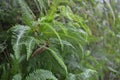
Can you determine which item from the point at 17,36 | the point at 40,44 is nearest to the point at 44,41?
the point at 40,44

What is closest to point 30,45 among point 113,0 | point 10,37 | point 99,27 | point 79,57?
point 10,37

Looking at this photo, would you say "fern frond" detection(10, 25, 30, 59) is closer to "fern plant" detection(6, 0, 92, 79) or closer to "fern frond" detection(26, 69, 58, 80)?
"fern plant" detection(6, 0, 92, 79)

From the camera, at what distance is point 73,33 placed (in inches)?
59.9

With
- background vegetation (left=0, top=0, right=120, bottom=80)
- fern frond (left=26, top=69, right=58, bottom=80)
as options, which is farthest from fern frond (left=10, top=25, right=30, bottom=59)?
fern frond (left=26, top=69, right=58, bottom=80)

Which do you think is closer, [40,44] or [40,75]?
[40,75]

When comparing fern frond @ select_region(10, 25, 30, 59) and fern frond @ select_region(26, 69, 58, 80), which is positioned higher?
fern frond @ select_region(10, 25, 30, 59)

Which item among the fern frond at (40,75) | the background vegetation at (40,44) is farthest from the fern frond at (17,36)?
the fern frond at (40,75)

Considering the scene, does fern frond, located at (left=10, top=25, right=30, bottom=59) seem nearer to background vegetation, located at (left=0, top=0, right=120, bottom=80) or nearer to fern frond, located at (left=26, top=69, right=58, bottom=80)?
background vegetation, located at (left=0, top=0, right=120, bottom=80)

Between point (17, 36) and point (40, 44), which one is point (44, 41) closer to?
point (40, 44)

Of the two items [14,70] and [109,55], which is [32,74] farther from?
[109,55]

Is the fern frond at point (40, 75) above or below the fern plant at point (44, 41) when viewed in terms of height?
below

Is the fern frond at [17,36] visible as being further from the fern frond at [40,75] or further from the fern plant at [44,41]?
the fern frond at [40,75]

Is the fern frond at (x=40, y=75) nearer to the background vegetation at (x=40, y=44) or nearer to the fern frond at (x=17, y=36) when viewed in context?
the background vegetation at (x=40, y=44)

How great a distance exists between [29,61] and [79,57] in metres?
0.45
